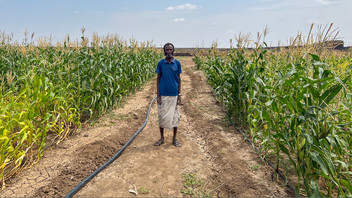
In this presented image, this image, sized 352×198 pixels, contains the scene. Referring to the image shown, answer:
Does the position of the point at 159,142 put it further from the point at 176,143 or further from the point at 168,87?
the point at 168,87

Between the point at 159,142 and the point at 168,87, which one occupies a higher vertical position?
the point at 168,87

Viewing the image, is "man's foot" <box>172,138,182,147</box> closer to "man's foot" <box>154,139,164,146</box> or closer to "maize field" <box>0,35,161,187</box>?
"man's foot" <box>154,139,164,146</box>

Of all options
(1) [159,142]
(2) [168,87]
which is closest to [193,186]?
(1) [159,142]

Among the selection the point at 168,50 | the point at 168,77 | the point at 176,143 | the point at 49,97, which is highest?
the point at 168,50

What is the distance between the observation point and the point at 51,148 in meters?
4.17

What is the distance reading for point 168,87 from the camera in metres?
4.10

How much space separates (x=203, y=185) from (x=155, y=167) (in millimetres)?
839

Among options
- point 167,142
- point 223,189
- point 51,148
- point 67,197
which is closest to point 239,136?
point 167,142

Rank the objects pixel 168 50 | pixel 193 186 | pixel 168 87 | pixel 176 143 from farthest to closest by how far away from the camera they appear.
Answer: pixel 176 143, pixel 168 87, pixel 168 50, pixel 193 186

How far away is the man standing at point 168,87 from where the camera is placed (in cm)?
407

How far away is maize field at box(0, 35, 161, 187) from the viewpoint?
10.7ft

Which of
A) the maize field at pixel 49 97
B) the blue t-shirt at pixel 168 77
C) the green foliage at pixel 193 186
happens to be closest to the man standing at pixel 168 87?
the blue t-shirt at pixel 168 77

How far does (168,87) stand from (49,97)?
2.17 meters

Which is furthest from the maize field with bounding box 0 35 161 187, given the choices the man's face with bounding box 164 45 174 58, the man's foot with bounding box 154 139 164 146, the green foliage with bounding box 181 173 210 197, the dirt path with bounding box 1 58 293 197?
the green foliage with bounding box 181 173 210 197
